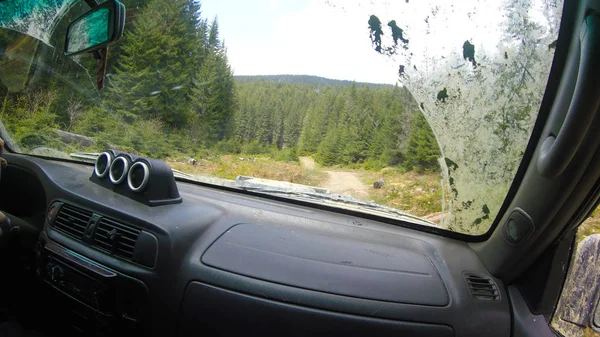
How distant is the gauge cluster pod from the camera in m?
2.58

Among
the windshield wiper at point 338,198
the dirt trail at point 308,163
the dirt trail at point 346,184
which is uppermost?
the dirt trail at point 308,163

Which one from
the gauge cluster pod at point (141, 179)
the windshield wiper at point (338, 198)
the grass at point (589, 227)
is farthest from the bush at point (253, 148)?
the grass at point (589, 227)

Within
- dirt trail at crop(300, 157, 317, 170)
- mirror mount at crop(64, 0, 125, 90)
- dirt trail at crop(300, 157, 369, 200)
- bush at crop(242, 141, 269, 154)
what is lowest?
dirt trail at crop(300, 157, 369, 200)

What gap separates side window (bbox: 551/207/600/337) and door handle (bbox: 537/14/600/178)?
0.51m

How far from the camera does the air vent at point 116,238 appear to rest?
228 cm

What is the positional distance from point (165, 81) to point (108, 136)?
0.92 meters

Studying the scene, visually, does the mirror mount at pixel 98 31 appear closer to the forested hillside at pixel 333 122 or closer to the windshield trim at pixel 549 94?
the forested hillside at pixel 333 122

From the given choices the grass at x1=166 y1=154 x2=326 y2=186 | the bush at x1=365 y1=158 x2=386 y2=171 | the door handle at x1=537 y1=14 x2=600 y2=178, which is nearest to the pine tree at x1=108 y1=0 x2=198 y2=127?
the grass at x1=166 y1=154 x2=326 y2=186

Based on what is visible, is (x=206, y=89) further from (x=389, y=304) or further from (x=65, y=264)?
(x=389, y=304)

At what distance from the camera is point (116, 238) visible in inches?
90.8

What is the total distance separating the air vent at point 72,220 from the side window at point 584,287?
324 centimetres

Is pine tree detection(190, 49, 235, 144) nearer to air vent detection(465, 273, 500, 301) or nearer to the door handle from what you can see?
air vent detection(465, 273, 500, 301)

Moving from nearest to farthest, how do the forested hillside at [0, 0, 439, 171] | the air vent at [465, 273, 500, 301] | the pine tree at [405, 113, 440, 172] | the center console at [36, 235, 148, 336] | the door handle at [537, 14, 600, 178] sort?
the door handle at [537, 14, 600, 178] < the air vent at [465, 273, 500, 301] < the center console at [36, 235, 148, 336] < the pine tree at [405, 113, 440, 172] < the forested hillside at [0, 0, 439, 171]

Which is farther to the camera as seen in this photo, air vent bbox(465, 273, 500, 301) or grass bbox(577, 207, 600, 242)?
air vent bbox(465, 273, 500, 301)
